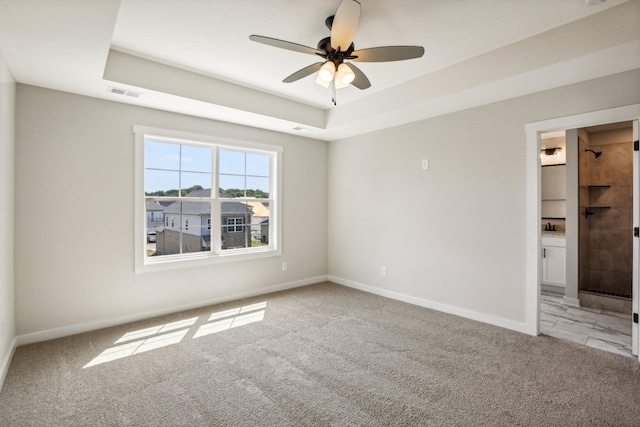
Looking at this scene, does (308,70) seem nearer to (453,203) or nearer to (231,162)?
(231,162)

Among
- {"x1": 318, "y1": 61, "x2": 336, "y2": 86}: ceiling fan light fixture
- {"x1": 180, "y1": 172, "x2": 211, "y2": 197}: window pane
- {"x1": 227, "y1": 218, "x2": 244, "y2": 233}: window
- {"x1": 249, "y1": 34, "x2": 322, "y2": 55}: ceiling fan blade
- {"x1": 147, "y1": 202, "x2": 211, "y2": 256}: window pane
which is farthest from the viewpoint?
{"x1": 227, "y1": 218, "x2": 244, "y2": 233}: window

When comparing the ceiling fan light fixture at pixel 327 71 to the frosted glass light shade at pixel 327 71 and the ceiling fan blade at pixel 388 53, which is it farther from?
the ceiling fan blade at pixel 388 53

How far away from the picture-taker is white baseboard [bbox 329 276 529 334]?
338 centimetres

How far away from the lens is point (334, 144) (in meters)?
5.38

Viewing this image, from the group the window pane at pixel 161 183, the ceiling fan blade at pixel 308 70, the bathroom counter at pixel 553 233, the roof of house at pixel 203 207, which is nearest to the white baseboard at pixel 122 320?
the roof of house at pixel 203 207

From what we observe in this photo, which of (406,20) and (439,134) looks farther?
(439,134)

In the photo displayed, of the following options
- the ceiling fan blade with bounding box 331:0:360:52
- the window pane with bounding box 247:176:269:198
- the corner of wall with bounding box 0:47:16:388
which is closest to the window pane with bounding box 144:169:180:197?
the window pane with bounding box 247:176:269:198

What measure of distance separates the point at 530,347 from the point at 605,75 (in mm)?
2517

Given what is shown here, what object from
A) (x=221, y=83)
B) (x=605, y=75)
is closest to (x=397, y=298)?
(x=605, y=75)

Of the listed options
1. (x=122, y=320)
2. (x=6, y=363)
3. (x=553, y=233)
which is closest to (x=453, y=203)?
(x=553, y=233)

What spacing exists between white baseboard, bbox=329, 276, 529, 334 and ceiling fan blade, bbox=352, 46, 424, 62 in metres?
2.88

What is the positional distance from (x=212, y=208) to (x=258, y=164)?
981 mm

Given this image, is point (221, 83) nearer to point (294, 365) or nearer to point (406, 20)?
point (406, 20)

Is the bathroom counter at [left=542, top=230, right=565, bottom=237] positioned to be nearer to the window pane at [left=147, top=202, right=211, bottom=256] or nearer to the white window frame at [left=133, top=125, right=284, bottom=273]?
the white window frame at [left=133, top=125, right=284, bottom=273]
